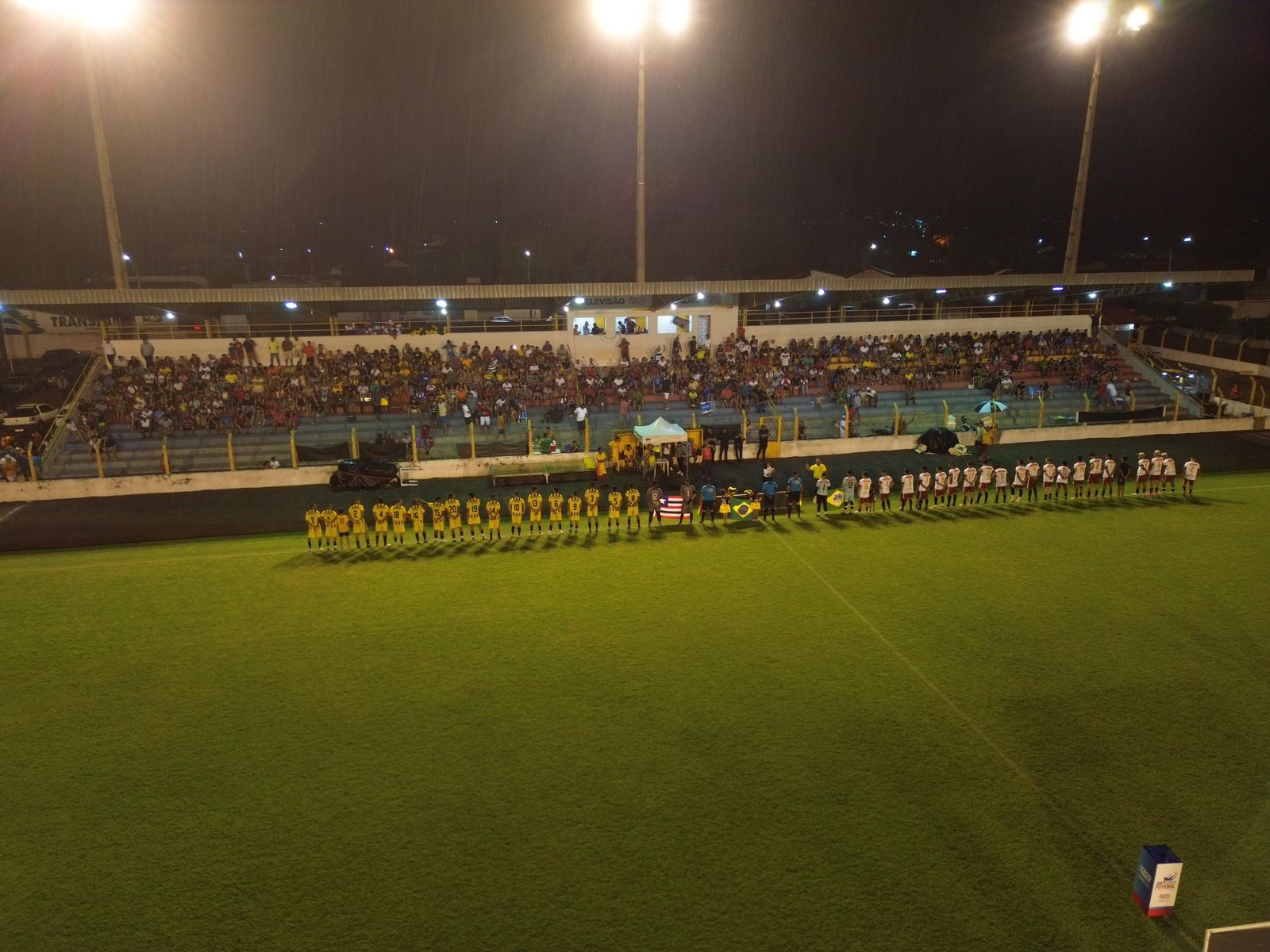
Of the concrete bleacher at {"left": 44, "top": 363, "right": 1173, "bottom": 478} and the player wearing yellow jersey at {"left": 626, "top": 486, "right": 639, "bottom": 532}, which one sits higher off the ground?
the concrete bleacher at {"left": 44, "top": 363, "right": 1173, "bottom": 478}

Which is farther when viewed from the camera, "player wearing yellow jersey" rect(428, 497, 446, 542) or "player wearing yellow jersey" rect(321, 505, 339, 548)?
"player wearing yellow jersey" rect(428, 497, 446, 542)

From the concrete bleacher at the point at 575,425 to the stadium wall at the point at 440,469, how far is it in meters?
0.55

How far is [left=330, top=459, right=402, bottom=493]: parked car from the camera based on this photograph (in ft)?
70.0

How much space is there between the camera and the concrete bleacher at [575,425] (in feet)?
73.2

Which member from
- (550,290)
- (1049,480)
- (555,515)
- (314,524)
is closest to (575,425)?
(550,290)

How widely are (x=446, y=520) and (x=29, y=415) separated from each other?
21789mm

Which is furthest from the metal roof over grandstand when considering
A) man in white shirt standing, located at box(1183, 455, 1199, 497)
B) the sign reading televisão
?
the sign reading televisão

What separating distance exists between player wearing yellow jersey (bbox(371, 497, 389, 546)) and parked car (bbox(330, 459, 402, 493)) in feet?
14.9

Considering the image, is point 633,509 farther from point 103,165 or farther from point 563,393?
point 103,165

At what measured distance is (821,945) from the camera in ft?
20.1

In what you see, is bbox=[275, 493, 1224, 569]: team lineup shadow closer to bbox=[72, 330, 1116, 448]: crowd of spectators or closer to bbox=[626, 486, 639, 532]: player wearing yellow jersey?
bbox=[626, 486, 639, 532]: player wearing yellow jersey

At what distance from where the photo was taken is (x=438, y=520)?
16891 millimetres

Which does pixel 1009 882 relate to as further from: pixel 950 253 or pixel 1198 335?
pixel 950 253

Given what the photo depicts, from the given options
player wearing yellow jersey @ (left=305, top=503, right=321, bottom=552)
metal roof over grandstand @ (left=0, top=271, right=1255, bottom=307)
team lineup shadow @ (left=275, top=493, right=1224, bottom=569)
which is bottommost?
team lineup shadow @ (left=275, top=493, right=1224, bottom=569)
